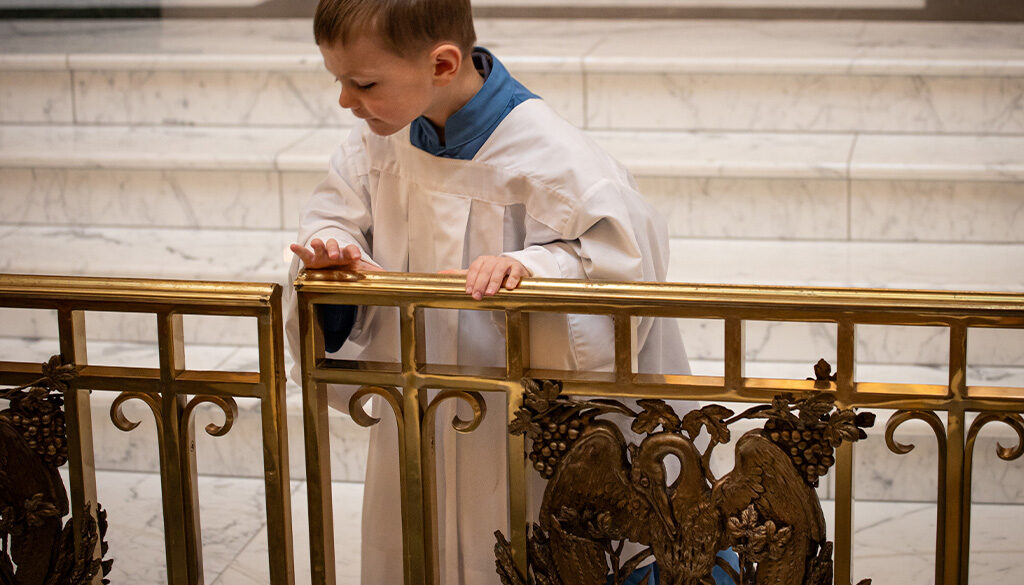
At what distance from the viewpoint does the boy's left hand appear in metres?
1.62

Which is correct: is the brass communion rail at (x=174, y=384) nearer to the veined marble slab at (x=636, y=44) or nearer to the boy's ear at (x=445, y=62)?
the boy's ear at (x=445, y=62)

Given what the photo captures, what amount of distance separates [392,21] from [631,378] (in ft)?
1.96

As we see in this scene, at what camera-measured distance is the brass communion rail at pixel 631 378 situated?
1.55 meters

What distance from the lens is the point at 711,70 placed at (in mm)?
4297

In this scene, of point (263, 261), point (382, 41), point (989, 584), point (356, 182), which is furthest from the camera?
point (263, 261)

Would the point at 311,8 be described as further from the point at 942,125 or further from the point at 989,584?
the point at 989,584

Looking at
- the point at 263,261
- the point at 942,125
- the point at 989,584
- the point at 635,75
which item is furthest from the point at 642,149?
the point at 989,584

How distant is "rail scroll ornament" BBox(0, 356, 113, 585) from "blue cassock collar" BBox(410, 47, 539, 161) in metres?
0.65

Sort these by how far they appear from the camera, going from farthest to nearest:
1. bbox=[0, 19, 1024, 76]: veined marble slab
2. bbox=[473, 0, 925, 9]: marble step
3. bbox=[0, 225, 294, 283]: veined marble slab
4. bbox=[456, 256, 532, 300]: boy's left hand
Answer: bbox=[473, 0, 925, 9]: marble step
bbox=[0, 19, 1024, 76]: veined marble slab
bbox=[0, 225, 294, 283]: veined marble slab
bbox=[456, 256, 532, 300]: boy's left hand

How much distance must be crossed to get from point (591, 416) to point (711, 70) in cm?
285

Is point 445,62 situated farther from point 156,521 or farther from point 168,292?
A: point 156,521

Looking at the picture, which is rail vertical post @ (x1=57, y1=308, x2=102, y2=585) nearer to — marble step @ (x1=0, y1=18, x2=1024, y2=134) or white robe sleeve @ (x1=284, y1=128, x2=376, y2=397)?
white robe sleeve @ (x1=284, y1=128, x2=376, y2=397)

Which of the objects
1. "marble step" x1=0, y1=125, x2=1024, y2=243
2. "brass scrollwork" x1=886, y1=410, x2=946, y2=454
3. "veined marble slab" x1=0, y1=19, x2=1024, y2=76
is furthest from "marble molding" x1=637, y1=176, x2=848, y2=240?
"brass scrollwork" x1=886, y1=410, x2=946, y2=454

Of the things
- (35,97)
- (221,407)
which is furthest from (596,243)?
(35,97)
